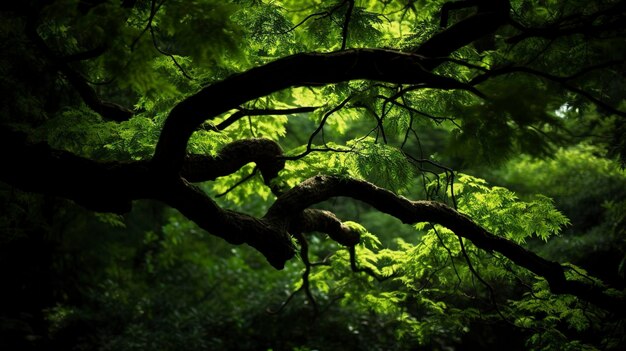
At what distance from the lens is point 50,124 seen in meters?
3.76

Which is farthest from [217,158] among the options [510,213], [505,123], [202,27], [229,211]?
[510,213]

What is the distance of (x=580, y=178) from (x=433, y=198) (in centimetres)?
538

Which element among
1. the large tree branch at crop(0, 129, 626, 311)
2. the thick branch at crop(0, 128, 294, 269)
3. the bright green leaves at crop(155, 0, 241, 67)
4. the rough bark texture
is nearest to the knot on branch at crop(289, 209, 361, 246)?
the large tree branch at crop(0, 129, 626, 311)

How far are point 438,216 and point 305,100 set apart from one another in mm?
1891

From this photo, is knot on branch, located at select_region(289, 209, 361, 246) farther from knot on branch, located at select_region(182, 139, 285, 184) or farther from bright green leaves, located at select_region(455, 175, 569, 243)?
bright green leaves, located at select_region(455, 175, 569, 243)

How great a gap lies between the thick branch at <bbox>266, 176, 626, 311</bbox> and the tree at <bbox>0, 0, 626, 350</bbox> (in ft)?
0.04

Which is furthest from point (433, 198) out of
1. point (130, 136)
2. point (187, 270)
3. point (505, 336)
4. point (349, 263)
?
point (187, 270)

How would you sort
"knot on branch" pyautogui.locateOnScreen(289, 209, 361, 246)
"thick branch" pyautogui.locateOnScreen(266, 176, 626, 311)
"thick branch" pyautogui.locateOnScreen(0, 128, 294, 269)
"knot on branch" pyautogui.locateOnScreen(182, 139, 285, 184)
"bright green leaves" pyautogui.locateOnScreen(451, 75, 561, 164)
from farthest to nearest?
"knot on branch" pyautogui.locateOnScreen(289, 209, 361, 246)
"thick branch" pyautogui.locateOnScreen(266, 176, 626, 311)
"knot on branch" pyautogui.locateOnScreen(182, 139, 285, 184)
"thick branch" pyautogui.locateOnScreen(0, 128, 294, 269)
"bright green leaves" pyautogui.locateOnScreen(451, 75, 561, 164)

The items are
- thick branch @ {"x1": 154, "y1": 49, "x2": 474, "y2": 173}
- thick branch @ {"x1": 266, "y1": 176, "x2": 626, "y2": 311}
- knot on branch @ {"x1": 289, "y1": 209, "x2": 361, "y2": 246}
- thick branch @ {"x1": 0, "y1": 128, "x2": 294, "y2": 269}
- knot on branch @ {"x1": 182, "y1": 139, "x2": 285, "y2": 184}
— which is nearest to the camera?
thick branch @ {"x1": 154, "y1": 49, "x2": 474, "y2": 173}

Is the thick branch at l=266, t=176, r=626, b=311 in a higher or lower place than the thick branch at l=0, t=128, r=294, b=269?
higher

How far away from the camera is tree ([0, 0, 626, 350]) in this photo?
2270 millimetres

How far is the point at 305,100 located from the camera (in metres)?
4.91

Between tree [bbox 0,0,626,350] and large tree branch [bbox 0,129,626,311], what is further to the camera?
large tree branch [bbox 0,129,626,311]

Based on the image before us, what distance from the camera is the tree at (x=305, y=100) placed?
2270 mm
